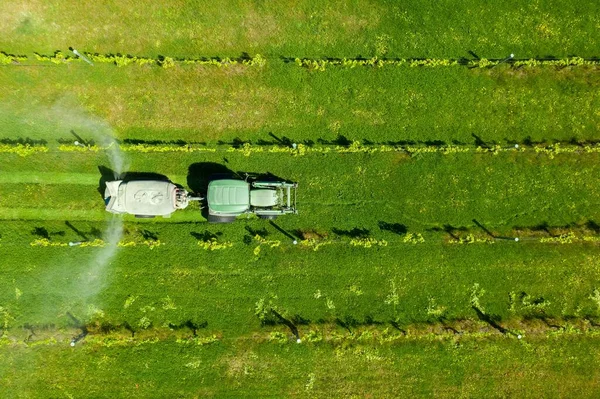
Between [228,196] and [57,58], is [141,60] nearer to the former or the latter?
[57,58]

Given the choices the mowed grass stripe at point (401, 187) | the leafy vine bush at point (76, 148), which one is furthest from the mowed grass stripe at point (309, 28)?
the mowed grass stripe at point (401, 187)

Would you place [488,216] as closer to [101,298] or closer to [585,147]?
[585,147]

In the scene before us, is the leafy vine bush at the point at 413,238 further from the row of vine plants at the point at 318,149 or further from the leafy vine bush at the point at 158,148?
the leafy vine bush at the point at 158,148

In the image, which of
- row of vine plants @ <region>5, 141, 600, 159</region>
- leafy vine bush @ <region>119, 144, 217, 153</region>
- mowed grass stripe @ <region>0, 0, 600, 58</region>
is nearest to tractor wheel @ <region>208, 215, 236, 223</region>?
→ row of vine plants @ <region>5, 141, 600, 159</region>

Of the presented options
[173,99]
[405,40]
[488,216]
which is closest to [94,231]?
[173,99]

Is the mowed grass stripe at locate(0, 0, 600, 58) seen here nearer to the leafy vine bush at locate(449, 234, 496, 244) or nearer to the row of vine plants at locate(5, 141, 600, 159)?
the row of vine plants at locate(5, 141, 600, 159)

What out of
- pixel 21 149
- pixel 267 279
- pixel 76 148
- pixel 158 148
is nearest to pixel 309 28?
pixel 158 148
